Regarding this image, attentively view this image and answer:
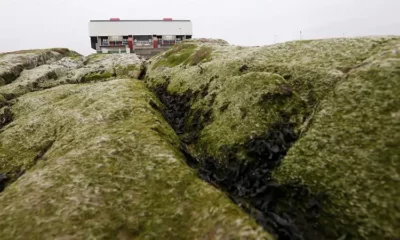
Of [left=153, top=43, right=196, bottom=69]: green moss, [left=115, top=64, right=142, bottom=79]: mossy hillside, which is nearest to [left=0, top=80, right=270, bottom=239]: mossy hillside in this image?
[left=153, top=43, right=196, bottom=69]: green moss

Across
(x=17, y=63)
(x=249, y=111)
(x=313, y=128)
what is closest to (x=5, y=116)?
(x=249, y=111)

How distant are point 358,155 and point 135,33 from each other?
146m

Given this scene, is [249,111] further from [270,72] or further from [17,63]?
[17,63]

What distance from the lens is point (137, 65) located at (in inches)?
1650

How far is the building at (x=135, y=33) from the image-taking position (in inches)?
5517

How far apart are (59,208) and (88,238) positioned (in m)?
2.00

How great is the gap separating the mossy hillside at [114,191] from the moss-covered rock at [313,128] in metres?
2.20

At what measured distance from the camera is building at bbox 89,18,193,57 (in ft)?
460

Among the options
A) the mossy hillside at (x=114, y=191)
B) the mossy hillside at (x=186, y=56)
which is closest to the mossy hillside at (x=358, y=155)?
the mossy hillside at (x=114, y=191)

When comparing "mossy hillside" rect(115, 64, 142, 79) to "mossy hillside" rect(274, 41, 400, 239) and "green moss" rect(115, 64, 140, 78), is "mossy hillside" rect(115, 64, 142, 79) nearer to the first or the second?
"green moss" rect(115, 64, 140, 78)

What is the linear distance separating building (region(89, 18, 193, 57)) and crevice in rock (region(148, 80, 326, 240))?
130 m

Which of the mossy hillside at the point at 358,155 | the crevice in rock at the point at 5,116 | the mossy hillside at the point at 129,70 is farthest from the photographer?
the mossy hillside at the point at 129,70

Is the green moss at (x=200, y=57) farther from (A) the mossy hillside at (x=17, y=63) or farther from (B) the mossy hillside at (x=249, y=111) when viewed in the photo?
(A) the mossy hillside at (x=17, y=63)

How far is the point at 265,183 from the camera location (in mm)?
12406
